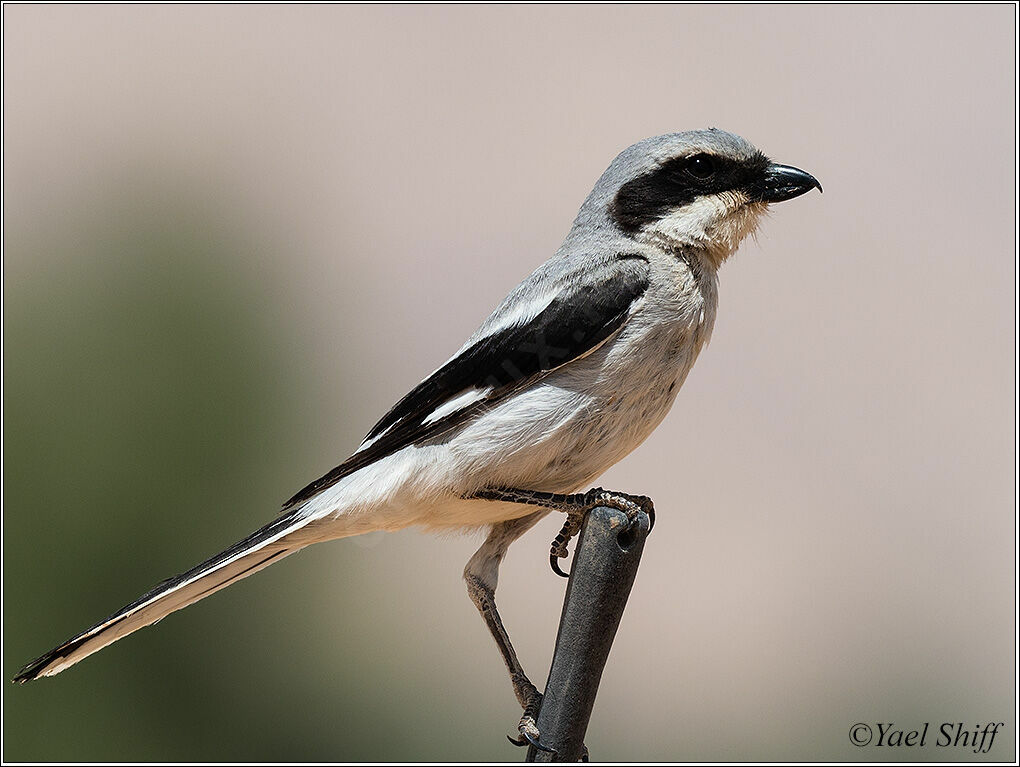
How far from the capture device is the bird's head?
111 inches

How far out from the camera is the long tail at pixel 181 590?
2355 millimetres

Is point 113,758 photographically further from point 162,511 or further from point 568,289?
point 568,289

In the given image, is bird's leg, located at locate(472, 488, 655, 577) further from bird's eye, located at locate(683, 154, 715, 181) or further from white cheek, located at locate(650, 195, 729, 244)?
bird's eye, located at locate(683, 154, 715, 181)

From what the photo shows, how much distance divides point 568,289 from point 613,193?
476mm

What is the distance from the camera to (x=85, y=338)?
6.35m

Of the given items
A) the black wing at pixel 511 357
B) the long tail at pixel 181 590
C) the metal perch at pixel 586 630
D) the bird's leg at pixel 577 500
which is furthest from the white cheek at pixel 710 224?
the long tail at pixel 181 590

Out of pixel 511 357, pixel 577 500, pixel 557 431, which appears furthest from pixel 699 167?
pixel 577 500

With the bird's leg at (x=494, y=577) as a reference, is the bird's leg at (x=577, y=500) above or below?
above

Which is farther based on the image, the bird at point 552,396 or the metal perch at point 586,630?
the bird at point 552,396

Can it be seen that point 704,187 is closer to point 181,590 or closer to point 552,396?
point 552,396

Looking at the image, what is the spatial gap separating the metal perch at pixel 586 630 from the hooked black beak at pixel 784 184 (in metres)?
1.19

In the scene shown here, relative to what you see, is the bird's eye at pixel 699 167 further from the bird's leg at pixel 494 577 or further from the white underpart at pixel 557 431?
the bird's leg at pixel 494 577

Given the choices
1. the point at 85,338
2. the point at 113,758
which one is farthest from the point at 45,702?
the point at 85,338

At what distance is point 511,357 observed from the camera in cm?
258
